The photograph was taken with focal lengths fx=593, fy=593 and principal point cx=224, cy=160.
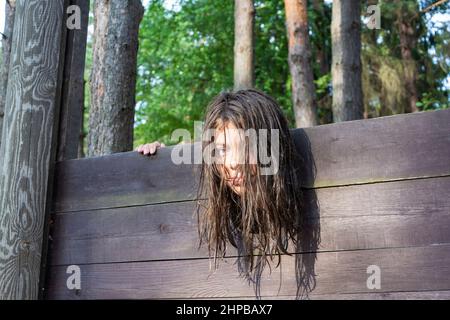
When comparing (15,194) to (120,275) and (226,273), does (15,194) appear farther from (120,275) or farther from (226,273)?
(226,273)

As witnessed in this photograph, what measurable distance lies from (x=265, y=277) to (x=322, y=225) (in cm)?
30

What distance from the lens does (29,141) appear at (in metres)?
2.70

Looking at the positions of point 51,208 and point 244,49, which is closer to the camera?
point 51,208

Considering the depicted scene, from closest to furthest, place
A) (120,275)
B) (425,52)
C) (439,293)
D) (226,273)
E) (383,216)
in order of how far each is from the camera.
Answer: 1. (439,293)
2. (383,216)
3. (226,273)
4. (120,275)
5. (425,52)

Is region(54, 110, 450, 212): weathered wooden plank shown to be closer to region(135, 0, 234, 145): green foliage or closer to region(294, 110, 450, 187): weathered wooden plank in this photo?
region(294, 110, 450, 187): weathered wooden plank

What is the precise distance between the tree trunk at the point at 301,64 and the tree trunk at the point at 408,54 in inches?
158

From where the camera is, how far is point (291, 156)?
216 centimetres

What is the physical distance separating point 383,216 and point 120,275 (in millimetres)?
1151

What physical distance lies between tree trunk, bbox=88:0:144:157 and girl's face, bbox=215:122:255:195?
172 cm

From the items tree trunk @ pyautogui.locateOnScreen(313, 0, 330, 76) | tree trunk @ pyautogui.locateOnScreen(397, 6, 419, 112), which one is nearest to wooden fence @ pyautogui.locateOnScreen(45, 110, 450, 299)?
tree trunk @ pyautogui.locateOnScreen(397, 6, 419, 112)

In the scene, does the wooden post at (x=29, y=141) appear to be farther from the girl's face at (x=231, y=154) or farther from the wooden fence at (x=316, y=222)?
the girl's face at (x=231, y=154)

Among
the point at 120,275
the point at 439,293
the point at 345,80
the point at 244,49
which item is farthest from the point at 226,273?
the point at 244,49

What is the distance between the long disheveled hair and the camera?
83.7 inches

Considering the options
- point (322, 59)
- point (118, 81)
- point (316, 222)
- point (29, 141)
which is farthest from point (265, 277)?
point (322, 59)
